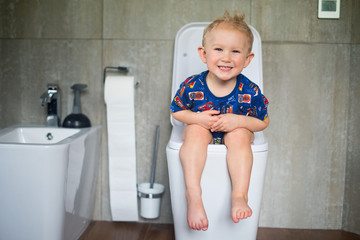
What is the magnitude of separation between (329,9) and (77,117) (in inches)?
48.4

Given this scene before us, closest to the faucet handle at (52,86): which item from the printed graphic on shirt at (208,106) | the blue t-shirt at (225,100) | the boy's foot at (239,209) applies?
the blue t-shirt at (225,100)

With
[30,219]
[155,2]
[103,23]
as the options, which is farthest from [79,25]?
[30,219]

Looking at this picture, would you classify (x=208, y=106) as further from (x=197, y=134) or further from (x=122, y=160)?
(x=122, y=160)

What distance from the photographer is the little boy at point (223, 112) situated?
3.50 ft

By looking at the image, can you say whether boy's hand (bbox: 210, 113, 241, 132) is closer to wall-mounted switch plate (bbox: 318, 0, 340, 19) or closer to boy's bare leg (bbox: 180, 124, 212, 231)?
boy's bare leg (bbox: 180, 124, 212, 231)

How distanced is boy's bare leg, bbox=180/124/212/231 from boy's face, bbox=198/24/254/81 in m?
0.24

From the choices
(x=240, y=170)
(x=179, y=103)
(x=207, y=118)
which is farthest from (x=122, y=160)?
(x=240, y=170)

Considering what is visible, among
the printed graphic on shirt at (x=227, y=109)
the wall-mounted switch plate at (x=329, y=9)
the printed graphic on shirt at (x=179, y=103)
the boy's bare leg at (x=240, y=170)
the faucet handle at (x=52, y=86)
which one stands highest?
the wall-mounted switch plate at (x=329, y=9)

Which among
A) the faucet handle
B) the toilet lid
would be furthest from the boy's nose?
the faucet handle

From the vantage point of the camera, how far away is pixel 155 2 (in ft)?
5.26

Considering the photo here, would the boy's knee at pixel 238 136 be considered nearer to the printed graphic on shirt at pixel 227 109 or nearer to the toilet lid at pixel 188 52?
the printed graphic on shirt at pixel 227 109

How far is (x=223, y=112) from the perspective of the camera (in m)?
1.23

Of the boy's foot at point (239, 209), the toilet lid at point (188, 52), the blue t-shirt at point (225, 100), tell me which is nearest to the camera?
the boy's foot at point (239, 209)

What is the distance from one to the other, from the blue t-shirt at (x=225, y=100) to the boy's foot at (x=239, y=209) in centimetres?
32
